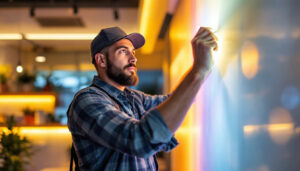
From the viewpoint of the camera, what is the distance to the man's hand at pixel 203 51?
1.07m

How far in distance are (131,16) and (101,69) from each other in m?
4.00

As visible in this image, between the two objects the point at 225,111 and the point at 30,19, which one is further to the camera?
the point at 30,19

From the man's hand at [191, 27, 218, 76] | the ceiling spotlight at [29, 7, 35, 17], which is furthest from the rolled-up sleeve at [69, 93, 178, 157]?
the ceiling spotlight at [29, 7, 35, 17]

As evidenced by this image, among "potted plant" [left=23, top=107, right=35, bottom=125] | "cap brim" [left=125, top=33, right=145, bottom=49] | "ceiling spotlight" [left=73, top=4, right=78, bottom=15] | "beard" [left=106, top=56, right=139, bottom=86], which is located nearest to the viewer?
"beard" [left=106, top=56, right=139, bottom=86]

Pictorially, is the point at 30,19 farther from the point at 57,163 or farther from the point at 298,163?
the point at 298,163

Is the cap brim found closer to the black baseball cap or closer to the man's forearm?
the black baseball cap

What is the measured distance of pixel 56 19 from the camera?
17.1ft

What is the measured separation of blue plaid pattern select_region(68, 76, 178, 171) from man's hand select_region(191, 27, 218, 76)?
0.22 m

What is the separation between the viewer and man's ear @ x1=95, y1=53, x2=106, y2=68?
1465mm

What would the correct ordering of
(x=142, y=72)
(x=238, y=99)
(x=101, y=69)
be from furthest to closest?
(x=142, y=72) → (x=101, y=69) → (x=238, y=99)

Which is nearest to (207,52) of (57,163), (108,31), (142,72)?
(108,31)

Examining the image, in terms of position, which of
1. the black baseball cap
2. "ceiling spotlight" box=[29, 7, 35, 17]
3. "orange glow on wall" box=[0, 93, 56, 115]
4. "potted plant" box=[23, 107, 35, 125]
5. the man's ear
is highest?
"ceiling spotlight" box=[29, 7, 35, 17]

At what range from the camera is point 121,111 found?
1207mm

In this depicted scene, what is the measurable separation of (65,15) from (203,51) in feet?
14.4
